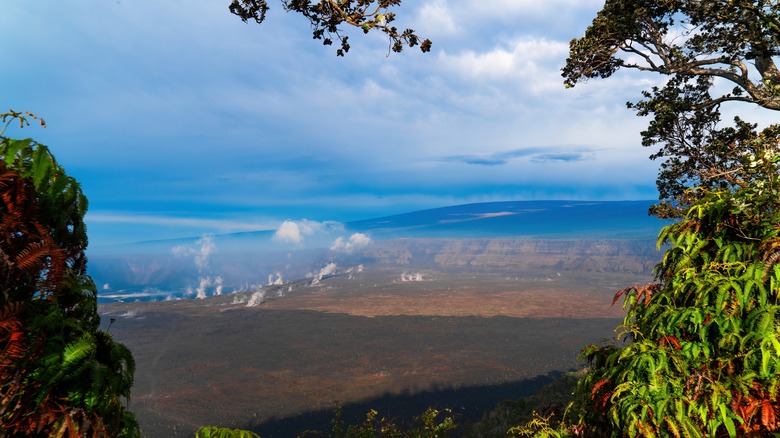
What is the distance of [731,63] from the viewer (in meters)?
10.3

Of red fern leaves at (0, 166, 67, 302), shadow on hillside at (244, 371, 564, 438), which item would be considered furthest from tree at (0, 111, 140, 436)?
shadow on hillside at (244, 371, 564, 438)

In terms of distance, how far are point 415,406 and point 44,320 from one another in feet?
159

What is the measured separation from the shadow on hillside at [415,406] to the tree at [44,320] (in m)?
38.5

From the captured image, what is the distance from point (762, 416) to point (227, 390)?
200ft

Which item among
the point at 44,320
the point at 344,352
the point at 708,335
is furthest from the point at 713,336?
the point at 344,352

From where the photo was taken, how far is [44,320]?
192 centimetres

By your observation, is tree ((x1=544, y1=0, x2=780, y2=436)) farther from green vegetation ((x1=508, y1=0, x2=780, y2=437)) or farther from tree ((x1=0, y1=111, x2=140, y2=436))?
tree ((x1=0, y1=111, x2=140, y2=436))

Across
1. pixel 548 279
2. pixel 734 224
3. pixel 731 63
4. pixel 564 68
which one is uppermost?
pixel 564 68

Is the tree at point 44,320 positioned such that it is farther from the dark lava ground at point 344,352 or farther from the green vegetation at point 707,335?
the dark lava ground at point 344,352

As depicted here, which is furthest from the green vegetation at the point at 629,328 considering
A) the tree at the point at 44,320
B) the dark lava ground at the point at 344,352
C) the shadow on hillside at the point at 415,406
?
the dark lava ground at the point at 344,352

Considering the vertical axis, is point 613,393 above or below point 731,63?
below

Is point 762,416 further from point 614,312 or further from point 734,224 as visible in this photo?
point 614,312

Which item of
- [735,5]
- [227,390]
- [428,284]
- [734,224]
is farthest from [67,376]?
[428,284]

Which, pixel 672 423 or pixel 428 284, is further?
pixel 428 284
